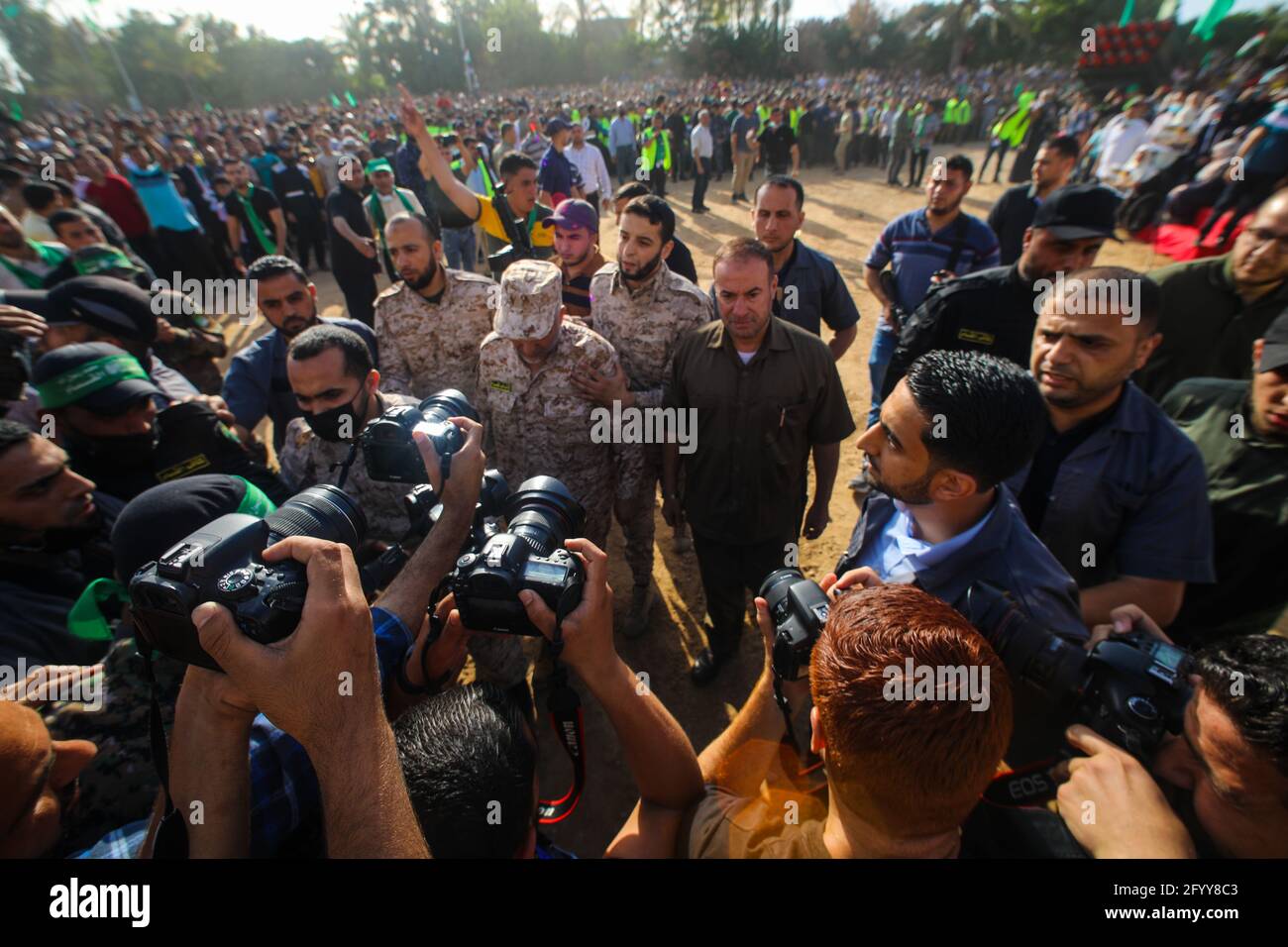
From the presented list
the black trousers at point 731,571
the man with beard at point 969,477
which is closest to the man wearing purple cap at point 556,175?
the black trousers at point 731,571

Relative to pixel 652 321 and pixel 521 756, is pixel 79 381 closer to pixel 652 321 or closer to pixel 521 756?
pixel 521 756

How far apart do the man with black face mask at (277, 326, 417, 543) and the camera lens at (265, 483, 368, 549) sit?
820 millimetres

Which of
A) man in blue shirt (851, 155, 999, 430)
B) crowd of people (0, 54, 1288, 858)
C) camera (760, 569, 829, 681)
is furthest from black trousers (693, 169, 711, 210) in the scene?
camera (760, 569, 829, 681)

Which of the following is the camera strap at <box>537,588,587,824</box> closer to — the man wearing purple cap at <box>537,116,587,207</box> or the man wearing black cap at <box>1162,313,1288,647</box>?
the man wearing black cap at <box>1162,313,1288,647</box>

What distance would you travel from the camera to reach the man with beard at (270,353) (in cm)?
335

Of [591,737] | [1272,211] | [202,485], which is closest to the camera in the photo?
[202,485]

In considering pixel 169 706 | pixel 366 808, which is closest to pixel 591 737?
pixel 169 706

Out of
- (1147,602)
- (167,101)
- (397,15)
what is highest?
(397,15)

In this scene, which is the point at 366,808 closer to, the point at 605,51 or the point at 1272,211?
the point at 1272,211

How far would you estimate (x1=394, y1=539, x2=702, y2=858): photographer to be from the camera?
123 centimetres

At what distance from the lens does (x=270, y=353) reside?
3.50 meters

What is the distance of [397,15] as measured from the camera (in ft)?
131

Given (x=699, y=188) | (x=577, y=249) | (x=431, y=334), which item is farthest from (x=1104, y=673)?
(x=699, y=188)
